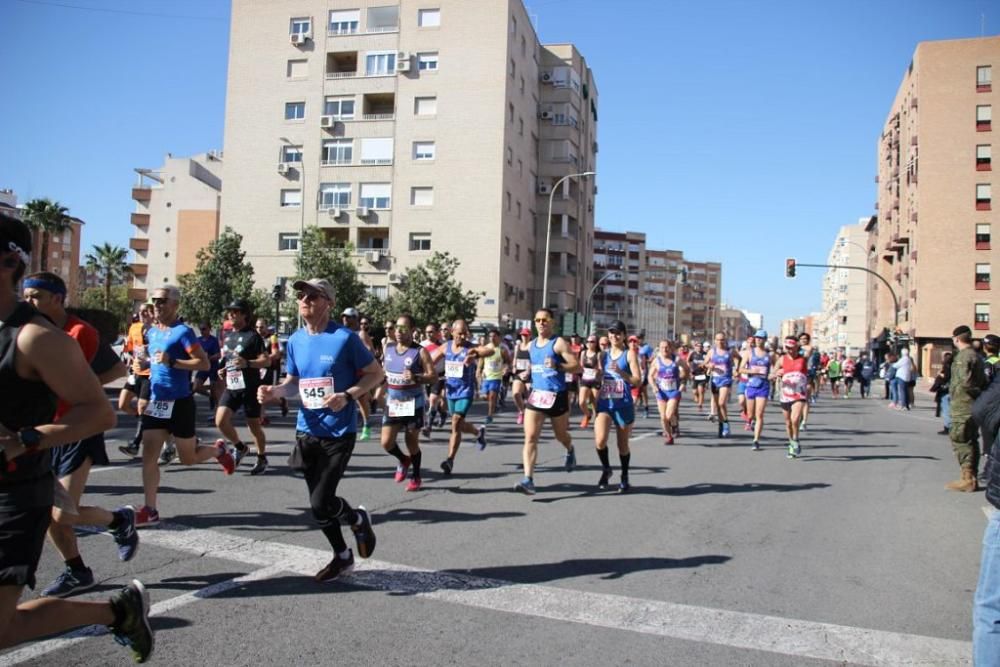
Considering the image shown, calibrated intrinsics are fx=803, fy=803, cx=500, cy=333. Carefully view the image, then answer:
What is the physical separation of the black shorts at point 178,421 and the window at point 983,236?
59.6m

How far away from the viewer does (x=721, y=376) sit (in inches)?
631

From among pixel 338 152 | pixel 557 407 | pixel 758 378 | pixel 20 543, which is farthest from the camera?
pixel 338 152

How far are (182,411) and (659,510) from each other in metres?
4.54

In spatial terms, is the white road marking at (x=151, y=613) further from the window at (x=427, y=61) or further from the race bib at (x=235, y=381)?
the window at (x=427, y=61)

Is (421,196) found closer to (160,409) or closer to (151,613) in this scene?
(160,409)

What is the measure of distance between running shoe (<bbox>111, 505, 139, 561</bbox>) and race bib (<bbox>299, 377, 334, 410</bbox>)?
1298mm

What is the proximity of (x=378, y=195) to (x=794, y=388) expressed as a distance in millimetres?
40811

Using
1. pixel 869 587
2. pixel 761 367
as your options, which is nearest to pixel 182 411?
pixel 869 587

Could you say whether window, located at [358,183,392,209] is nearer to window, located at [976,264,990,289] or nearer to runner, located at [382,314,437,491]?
window, located at [976,264,990,289]

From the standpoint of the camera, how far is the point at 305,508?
740 centimetres

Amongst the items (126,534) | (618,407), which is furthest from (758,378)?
(126,534)

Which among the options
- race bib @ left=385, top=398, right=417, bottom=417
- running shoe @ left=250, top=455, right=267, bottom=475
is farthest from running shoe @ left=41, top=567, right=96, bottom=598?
running shoe @ left=250, top=455, right=267, bottom=475

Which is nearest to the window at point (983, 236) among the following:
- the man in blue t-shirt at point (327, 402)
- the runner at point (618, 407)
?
the runner at point (618, 407)

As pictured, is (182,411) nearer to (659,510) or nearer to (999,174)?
(659,510)
